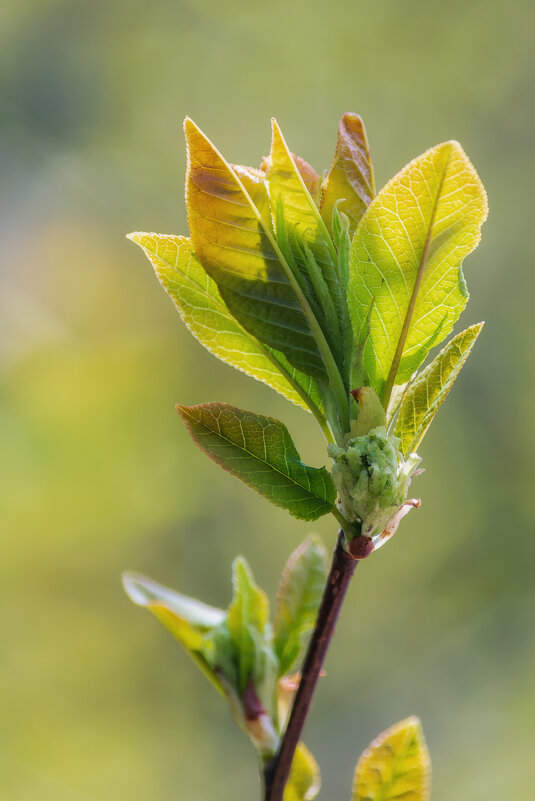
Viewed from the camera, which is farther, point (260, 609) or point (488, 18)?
point (488, 18)

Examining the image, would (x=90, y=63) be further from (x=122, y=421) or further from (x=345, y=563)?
(x=345, y=563)

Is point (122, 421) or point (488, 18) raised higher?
point (488, 18)

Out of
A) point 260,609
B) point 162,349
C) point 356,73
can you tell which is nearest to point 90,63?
point 356,73

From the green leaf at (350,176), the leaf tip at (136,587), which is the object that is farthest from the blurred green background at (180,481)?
the green leaf at (350,176)

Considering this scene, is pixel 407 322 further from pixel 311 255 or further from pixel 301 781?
pixel 301 781

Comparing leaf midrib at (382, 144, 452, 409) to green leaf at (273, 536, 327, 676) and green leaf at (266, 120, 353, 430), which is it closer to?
green leaf at (266, 120, 353, 430)

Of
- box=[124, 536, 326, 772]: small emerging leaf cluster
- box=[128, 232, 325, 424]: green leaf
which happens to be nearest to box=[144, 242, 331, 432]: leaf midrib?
box=[128, 232, 325, 424]: green leaf

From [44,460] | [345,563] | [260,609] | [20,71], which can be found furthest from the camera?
[20,71]
